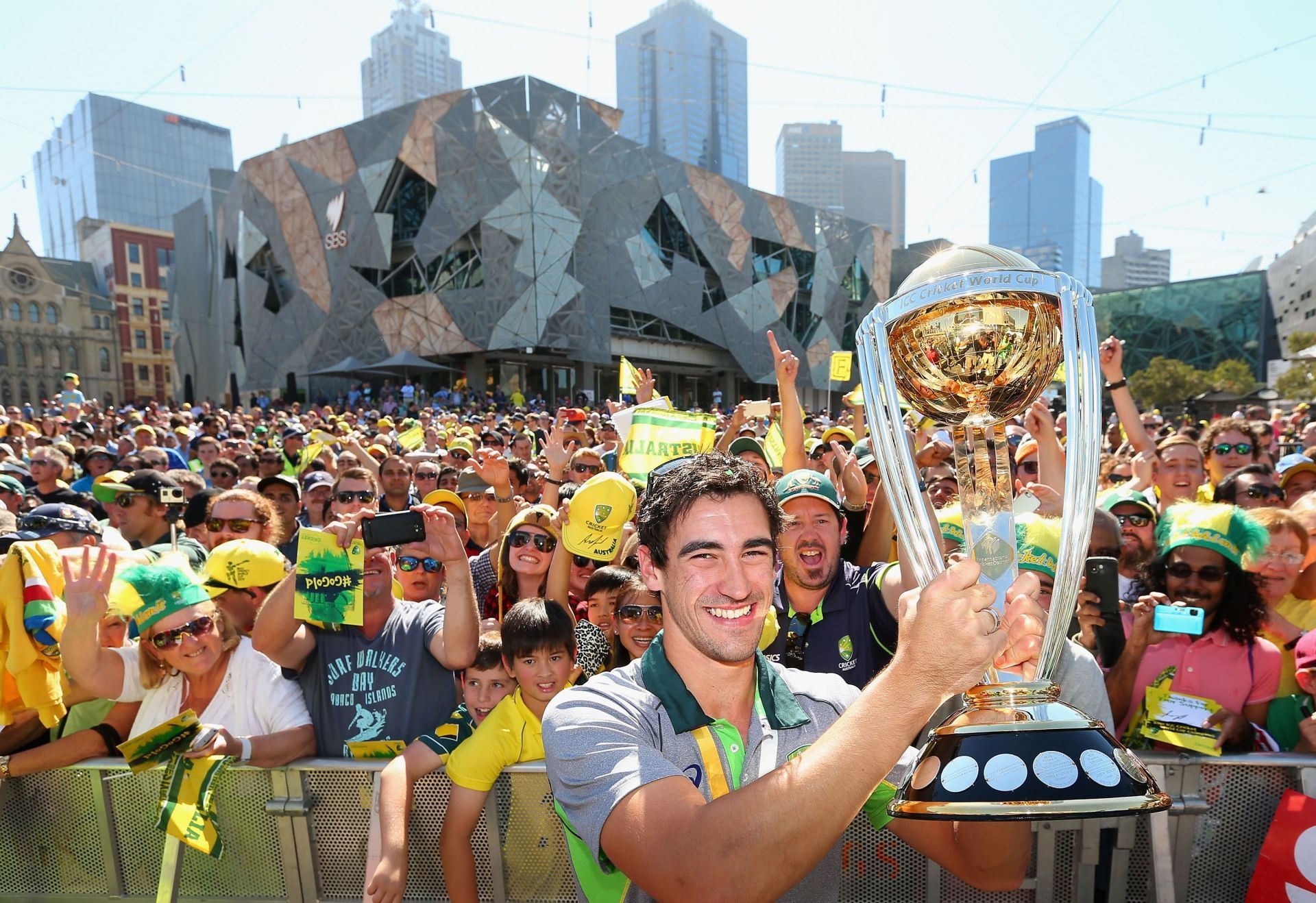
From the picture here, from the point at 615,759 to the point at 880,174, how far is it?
3639 inches

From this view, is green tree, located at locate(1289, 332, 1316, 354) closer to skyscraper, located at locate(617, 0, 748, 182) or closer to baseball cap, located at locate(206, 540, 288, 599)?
baseball cap, located at locate(206, 540, 288, 599)

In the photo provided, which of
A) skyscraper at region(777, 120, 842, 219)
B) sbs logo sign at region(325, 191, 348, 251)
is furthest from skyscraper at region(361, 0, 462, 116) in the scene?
sbs logo sign at region(325, 191, 348, 251)

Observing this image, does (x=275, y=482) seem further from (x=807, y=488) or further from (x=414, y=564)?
(x=807, y=488)

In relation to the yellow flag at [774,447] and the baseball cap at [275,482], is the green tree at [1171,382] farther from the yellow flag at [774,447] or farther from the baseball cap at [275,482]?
the baseball cap at [275,482]

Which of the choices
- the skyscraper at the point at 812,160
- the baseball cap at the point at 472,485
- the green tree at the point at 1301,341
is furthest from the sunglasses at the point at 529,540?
the skyscraper at the point at 812,160

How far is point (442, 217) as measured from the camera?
31859 millimetres

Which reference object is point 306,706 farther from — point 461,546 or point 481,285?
point 481,285

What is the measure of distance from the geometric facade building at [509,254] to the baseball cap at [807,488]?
28.4m

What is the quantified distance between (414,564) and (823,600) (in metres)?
2.29

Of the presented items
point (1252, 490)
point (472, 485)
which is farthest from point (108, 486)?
point (1252, 490)

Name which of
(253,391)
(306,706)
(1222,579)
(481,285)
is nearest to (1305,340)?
(481,285)

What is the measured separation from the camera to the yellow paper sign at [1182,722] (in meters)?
2.55

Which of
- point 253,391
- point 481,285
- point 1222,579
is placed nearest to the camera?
point 1222,579

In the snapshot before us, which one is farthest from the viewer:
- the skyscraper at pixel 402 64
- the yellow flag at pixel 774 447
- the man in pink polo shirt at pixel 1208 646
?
the skyscraper at pixel 402 64
